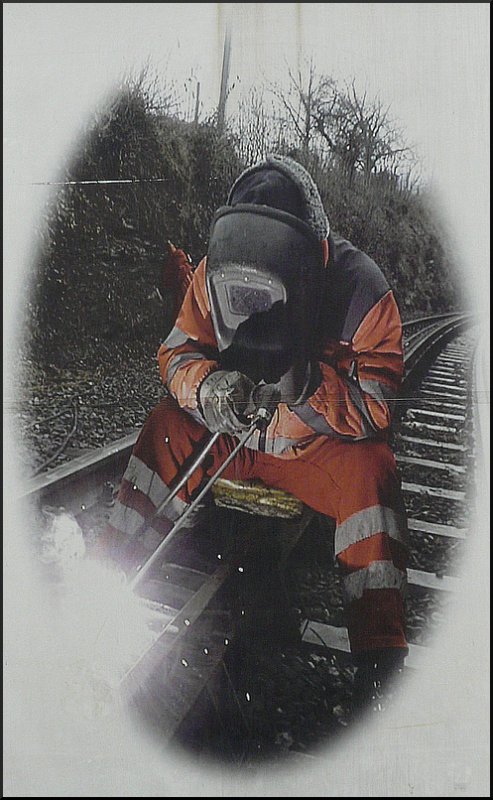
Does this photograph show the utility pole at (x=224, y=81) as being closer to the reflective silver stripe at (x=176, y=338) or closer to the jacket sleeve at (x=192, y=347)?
the jacket sleeve at (x=192, y=347)

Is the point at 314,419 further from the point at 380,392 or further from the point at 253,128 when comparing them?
the point at 253,128

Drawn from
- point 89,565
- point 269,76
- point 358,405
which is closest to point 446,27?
point 269,76

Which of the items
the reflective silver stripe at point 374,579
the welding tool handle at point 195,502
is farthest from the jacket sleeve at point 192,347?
the reflective silver stripe at point 374,579

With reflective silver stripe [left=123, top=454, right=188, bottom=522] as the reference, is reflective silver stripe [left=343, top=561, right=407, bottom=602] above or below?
below

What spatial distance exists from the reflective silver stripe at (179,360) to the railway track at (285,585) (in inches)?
14.8

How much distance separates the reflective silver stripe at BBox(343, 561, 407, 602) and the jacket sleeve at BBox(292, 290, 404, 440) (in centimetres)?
32

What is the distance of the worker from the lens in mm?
1996

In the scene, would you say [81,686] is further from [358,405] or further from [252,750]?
[358,405]

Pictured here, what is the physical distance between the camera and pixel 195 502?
6.81 feet

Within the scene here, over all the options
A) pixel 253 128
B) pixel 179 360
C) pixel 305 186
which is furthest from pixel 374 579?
pixel 253 128

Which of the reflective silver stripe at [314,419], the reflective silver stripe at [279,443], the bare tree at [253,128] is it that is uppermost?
the bare tree at [253,128]

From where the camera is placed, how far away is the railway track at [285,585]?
202 cm

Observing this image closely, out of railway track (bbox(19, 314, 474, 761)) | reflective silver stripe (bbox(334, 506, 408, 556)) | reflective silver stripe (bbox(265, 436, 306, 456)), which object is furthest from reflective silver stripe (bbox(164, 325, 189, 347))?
reflective silver stripe (bbox(334, 506, 408, 556))

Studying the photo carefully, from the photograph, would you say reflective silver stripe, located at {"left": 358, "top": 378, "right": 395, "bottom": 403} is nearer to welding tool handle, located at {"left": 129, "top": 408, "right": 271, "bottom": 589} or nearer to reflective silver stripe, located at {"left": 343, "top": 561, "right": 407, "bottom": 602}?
welding tool handle, located at {"left": 129, "top": 408, "right": 271, "bottom": 589}
